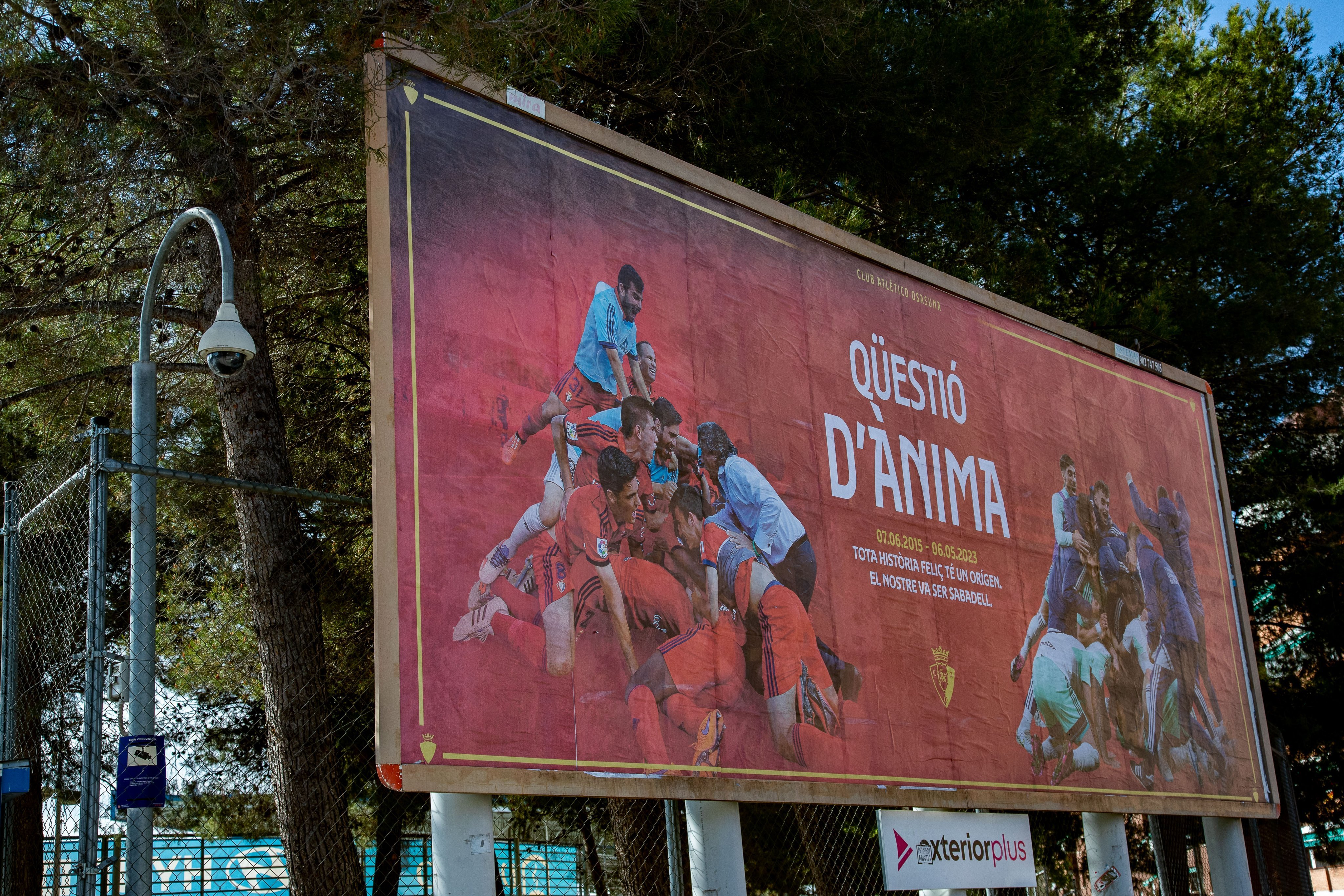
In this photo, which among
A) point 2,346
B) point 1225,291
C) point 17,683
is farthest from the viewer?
point 1225,291

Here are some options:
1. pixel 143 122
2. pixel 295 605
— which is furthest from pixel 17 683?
pixel 143 122

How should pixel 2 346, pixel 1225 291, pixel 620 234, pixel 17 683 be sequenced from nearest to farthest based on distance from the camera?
pixel 17 683 → pixel 620 234 → pixel 2 346 → pixel 1225 291

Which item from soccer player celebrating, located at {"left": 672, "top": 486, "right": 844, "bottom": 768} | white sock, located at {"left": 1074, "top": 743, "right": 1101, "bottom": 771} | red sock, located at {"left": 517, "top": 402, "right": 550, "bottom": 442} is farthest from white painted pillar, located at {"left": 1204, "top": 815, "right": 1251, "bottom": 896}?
red sock, located at {"left": 517, "top": 402, "right": 550, "bottom": 442}

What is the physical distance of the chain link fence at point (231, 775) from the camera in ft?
20.4

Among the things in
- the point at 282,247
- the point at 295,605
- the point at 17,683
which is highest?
the point at 282,247

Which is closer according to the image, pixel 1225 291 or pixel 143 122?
pixel 143 122

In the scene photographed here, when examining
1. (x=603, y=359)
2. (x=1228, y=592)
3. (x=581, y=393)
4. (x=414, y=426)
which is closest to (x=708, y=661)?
(x=581, y=393)

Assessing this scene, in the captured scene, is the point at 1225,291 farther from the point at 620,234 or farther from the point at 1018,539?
the point at 620,234

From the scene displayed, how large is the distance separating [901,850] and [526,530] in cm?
267

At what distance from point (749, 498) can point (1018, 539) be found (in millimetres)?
2340

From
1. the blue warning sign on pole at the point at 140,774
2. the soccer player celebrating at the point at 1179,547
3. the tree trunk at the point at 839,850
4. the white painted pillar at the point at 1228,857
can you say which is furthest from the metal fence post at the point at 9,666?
the white painted pillar at the point at 1228,857

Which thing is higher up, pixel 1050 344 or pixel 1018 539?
pixel 1050 344

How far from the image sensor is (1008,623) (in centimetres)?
750

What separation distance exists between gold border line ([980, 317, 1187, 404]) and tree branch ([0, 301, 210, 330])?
4876mm
